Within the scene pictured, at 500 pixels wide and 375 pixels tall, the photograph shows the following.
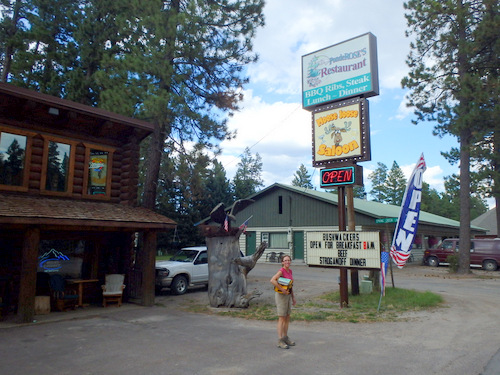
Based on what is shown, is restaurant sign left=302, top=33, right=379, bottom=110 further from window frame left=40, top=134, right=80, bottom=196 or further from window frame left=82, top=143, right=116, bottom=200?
window frame left=40, top=134, right=80, bottom=196

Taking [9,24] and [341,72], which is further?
[9,24]

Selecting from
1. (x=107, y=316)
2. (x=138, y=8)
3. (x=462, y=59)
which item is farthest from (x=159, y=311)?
(x=462, y=59)

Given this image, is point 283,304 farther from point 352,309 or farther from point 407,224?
point 407,224

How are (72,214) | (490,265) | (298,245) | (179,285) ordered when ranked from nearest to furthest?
(72,214), (179,285), (490,265), (298,245)

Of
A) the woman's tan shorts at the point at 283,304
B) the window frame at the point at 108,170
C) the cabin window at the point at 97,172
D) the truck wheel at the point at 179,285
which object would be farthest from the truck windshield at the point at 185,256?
the woman's tan shorts at the point at 283,304

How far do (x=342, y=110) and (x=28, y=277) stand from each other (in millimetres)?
9791

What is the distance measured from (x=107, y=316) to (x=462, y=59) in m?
21.7

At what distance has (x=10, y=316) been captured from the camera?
9930mm

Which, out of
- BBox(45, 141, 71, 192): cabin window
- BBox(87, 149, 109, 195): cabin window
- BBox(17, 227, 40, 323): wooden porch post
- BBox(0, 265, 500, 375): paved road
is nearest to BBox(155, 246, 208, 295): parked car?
BBox(0, 265, 500, 375): paved road

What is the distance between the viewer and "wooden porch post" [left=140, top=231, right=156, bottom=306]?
38.3ft

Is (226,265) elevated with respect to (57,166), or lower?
lower

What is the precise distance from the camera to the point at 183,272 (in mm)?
14836

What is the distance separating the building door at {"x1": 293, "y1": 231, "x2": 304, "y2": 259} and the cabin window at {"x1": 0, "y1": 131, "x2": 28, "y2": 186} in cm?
2188

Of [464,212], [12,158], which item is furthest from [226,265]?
[464,212]
